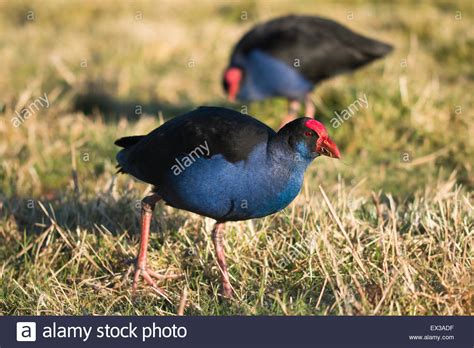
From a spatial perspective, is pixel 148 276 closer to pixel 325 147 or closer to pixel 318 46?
pixel 325 147

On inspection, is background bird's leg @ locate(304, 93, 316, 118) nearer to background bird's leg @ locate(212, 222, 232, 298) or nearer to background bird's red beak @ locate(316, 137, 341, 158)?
background bird's leg @ locate(212, 222, 232, 298)

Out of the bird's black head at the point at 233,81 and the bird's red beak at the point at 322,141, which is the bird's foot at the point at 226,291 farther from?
the bird's black head at the point at 233,81

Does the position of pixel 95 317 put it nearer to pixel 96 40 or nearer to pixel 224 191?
pixel 224 191

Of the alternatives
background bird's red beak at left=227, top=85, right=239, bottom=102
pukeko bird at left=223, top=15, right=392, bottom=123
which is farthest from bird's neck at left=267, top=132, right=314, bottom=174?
background bird's red beak at left=227, top=85, right=239, bottom=102

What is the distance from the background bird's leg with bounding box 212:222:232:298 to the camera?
3.61 metres

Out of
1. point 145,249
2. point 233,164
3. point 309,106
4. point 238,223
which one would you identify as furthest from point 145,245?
point 309,106

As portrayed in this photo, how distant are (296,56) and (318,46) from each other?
0.71 feet

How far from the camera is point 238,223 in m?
→ 4.14

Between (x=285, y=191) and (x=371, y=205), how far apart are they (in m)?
1.19

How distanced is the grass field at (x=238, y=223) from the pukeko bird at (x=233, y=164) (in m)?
0.27

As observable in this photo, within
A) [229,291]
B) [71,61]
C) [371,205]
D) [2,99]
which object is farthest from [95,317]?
[71,61]

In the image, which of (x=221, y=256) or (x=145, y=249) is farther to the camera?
(x=145, y=249)

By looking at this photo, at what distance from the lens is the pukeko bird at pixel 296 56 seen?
691 cm

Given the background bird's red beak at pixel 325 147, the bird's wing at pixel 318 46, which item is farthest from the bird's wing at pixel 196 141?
the bird's wing at pixel 318 46
